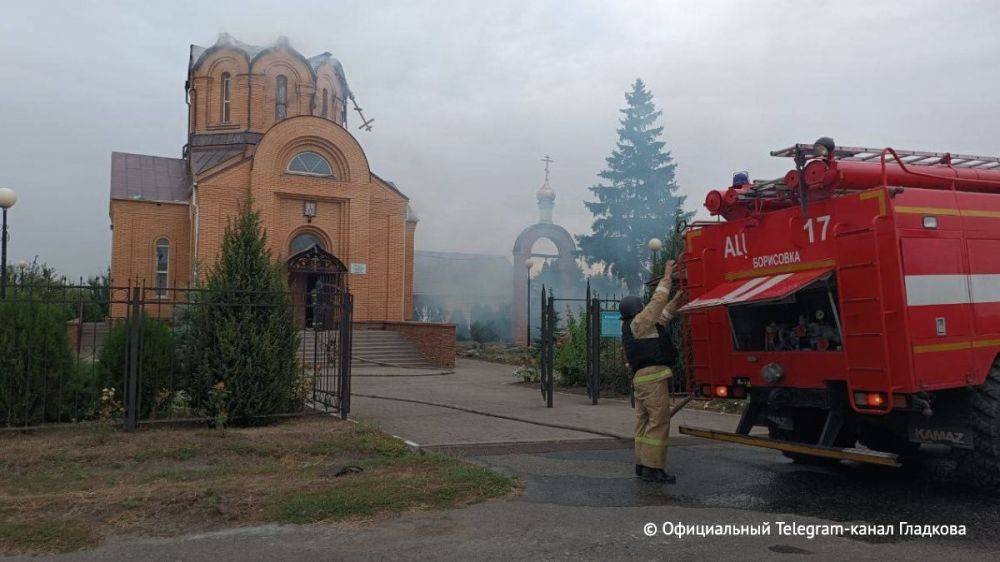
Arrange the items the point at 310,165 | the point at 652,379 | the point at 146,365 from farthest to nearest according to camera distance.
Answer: the point at 310,165 < the point at 146,365 < the point at 652,379

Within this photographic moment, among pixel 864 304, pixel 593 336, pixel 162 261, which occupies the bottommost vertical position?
pixel 593 336

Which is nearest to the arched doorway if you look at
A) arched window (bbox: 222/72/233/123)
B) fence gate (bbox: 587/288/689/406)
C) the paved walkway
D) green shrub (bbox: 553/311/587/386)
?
arched window (bbox: 222/72/233/123)

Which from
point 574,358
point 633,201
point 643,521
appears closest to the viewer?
point 643,521

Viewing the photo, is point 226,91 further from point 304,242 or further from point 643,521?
point 643,521

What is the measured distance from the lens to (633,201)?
43.9m

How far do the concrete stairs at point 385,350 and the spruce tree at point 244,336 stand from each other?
45.7 feet

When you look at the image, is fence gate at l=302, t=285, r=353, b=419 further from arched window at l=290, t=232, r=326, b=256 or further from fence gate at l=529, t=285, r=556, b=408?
arched window at l=290, t=232, r=326, b=256

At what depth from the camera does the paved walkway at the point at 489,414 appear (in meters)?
9.14

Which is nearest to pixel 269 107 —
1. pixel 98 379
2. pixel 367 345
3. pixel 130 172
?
pixel 130 172

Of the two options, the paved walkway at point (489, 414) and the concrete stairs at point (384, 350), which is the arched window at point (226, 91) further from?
the paved walkway at point (489, 414)

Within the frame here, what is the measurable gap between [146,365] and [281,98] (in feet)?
87.6

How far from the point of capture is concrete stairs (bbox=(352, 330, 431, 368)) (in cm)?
2431

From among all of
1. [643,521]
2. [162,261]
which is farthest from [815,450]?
[162,261]

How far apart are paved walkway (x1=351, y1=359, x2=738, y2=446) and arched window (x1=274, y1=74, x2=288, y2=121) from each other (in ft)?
65.4
